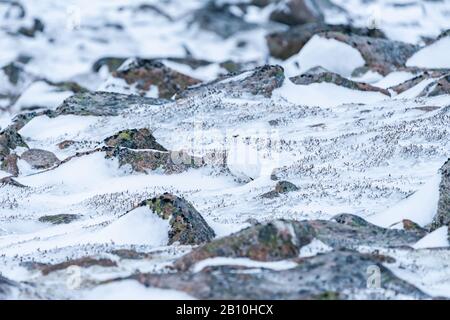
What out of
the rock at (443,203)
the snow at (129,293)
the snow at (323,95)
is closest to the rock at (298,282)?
the snow at (129,293)

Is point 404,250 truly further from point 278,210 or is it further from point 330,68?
point 330,68

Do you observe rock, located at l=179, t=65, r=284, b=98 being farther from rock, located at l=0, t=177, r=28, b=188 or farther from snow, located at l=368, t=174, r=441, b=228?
snow, located at l=368, t=174, r=441, b=228

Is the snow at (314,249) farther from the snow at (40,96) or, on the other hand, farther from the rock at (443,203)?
the snow at (40,96)

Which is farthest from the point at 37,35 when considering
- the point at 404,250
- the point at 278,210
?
the point at 404,250

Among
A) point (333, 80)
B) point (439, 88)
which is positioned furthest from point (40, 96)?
point (439, 88)

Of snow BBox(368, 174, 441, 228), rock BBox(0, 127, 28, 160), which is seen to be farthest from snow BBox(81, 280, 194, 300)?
rock BBox(0, 127, 28, 160)

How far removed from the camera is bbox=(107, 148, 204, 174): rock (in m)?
31.0

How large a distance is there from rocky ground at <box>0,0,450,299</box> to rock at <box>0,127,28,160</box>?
0.25ft

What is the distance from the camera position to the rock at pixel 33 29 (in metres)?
89.0

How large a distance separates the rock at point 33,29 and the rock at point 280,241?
74.3 m

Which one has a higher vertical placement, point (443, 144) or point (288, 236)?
point (288, 236)
